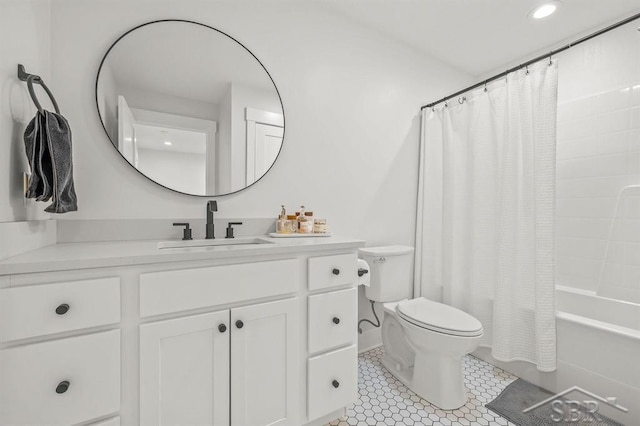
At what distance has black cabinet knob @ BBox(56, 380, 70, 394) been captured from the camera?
0.81 meters

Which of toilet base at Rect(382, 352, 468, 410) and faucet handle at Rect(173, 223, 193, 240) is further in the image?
toilet base at Rect(382, 352, 468, 410)

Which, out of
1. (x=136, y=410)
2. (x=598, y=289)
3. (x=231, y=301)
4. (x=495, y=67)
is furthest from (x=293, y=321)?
(x=495, y=67)

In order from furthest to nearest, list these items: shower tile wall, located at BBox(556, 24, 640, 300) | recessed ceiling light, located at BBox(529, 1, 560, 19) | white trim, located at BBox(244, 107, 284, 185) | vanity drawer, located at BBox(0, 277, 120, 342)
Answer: shower tile wall, located at BBox(556, 24, 640, 300) → recessed ceiling light, located at BBox(529, 1, 560, 19) → white trim, located at BBox(244, 107, 284, 185) → vanity drawer, located at BBox(0, 277, 120, 342)

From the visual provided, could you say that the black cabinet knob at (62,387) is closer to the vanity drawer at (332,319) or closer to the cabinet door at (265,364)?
the cabinet door at (265,364)

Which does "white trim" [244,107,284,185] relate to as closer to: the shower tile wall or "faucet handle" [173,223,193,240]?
"faucet handle" [173,223,193,240]

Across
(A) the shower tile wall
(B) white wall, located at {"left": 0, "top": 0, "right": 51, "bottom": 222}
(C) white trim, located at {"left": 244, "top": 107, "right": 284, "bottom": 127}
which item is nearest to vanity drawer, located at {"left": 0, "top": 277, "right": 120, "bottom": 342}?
(B) white wall, located at {"left": 0, "top": 0, "right": 51, "bottom": 222}

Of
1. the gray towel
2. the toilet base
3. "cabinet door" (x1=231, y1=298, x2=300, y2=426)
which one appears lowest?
the toilet base

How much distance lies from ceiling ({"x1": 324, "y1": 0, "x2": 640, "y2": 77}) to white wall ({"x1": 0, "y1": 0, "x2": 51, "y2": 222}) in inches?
61.3

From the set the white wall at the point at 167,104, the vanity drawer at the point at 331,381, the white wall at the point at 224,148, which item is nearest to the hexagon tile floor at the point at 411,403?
the vanity drawer at the point at 331,381

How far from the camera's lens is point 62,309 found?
2.65 ft

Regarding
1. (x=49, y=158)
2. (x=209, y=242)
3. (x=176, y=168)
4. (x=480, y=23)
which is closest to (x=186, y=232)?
(x=209, y=242)

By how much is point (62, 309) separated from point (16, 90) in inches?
32.2

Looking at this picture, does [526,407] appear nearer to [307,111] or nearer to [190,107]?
[307,111]

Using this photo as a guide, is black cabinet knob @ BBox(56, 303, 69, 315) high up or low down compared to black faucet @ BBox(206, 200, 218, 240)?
down
